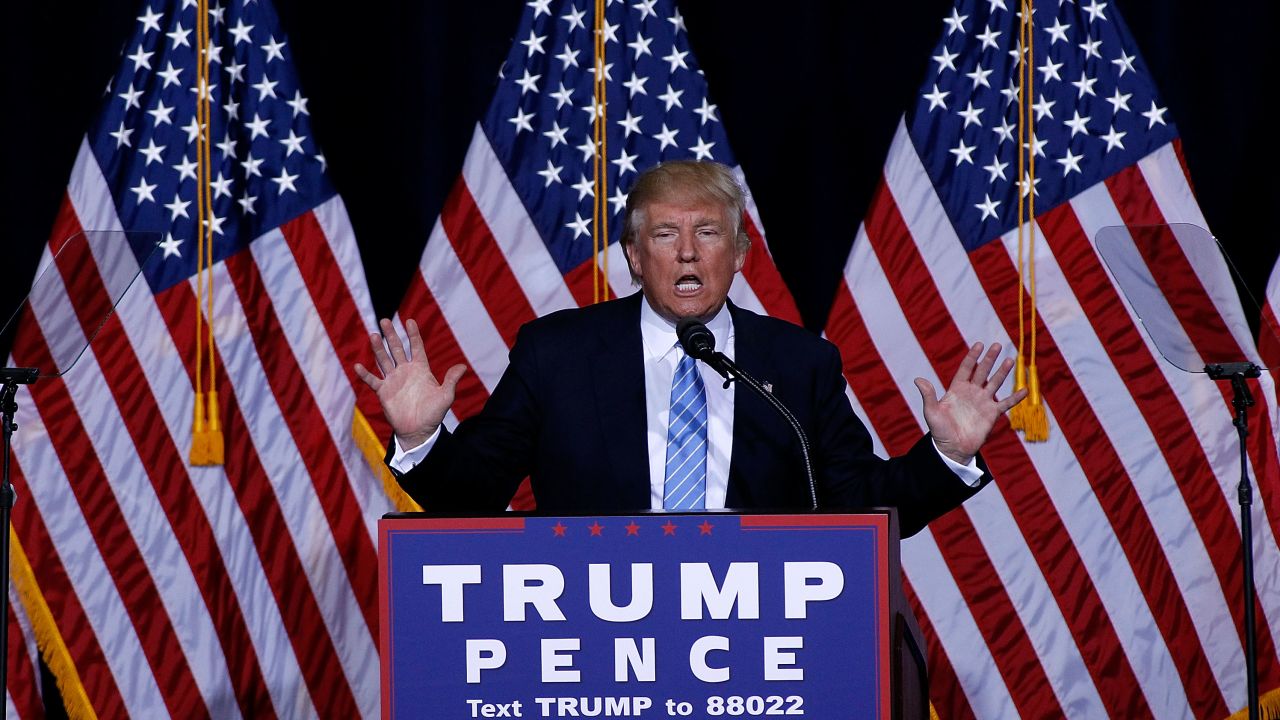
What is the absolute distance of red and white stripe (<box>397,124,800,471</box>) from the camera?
4012 mm

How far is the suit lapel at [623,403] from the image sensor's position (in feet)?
7.86

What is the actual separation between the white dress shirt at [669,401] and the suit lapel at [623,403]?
0.04ft

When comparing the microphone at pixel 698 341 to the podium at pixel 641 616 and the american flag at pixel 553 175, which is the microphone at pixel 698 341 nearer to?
the podium at pixel 641 616

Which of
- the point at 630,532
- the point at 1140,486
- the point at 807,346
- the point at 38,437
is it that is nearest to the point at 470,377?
the point at 38,437

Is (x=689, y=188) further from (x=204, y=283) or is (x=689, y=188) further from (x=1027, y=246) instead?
(x=204, y=283)

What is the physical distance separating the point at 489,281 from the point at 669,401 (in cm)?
167

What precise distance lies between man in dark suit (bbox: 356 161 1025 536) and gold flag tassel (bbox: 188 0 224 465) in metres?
1.61

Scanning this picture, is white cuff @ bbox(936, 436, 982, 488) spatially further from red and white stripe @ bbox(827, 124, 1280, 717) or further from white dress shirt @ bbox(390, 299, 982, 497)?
red and white stripe @ bbox(827, 124, 1280, 717)

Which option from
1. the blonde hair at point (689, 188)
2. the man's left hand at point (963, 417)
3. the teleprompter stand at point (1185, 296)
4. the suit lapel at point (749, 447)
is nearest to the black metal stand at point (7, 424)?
the blonde hair at point (689, 188)

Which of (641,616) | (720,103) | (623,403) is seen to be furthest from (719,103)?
(641,616)

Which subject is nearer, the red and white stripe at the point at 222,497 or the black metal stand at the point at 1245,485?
the black metal stand at the point at 1245,485

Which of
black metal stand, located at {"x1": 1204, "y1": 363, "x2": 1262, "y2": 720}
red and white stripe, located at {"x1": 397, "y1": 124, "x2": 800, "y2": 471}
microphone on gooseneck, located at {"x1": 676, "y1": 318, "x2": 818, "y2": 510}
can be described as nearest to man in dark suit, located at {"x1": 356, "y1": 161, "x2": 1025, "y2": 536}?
microphone on gooseneck, located at {"x1": 676, "y1": 318, "x2": 818, "y2": 510}

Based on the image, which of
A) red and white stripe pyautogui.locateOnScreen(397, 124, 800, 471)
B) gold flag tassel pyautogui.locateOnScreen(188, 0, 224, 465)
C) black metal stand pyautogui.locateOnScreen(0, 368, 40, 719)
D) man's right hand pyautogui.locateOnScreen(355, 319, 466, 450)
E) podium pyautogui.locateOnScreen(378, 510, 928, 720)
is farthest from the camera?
red and white stripe pyautogui.locateOnScreen(397, 124, 800, 471)

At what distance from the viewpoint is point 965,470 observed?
7.11ft
